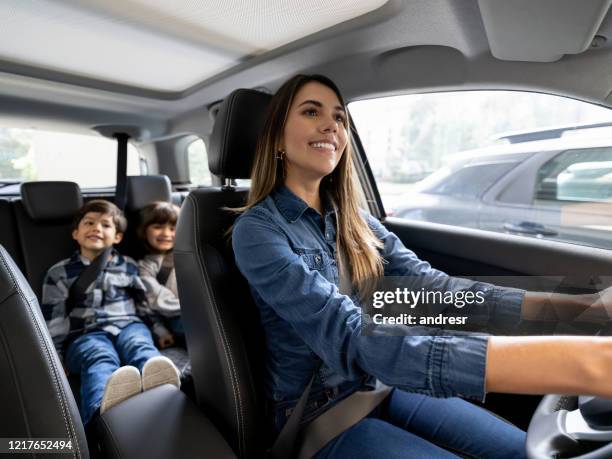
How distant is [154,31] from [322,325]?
55.7 inches

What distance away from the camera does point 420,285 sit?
845 mm

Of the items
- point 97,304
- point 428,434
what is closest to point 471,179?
point 428,434

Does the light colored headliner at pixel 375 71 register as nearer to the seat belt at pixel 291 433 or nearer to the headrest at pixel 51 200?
the headrest at pixel 51 200

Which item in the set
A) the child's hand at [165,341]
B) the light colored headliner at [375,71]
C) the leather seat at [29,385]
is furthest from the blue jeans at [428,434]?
the child's hand at [165,341]

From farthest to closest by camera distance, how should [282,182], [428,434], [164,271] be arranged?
[164,271]
[282,182]
[428,434]

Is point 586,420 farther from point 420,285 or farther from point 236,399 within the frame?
point 236,399

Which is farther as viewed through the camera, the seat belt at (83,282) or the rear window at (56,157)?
the rear window at (56,157)

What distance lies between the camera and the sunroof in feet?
4.50

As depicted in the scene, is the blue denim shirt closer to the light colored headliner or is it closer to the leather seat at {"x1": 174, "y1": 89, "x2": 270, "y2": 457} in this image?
the leather seat at {"x1": 174, "y1": 89, "x2": 270, "y2": 457}

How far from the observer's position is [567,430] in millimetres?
702

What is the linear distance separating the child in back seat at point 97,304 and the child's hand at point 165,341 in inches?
3.6

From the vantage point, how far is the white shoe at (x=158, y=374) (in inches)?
50.3

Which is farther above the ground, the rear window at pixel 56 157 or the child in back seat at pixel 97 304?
the rear window at pixel 56 157
